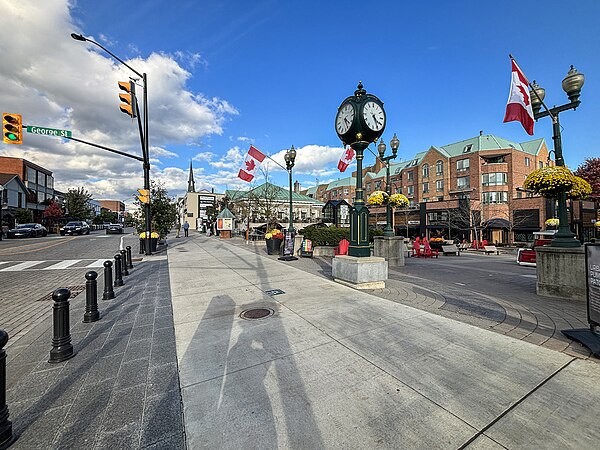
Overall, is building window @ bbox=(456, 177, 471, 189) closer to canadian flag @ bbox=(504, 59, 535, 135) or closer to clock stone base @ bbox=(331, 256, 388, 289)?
canadian flag @ bbox=(504, 59, 535, 135)

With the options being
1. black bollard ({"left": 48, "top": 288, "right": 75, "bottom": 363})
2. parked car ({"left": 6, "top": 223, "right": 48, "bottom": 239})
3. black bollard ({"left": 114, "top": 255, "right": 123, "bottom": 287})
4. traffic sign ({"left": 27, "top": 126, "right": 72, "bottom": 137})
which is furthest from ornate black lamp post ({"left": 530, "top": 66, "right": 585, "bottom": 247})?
parked car ({"left": 6, "top": 223, "right": 48, "bottom": 239})

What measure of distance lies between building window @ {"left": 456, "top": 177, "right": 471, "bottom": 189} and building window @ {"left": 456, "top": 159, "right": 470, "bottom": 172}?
174cm

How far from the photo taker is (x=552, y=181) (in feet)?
20.3

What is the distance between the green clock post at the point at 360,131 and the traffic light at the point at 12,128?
12.0 metres

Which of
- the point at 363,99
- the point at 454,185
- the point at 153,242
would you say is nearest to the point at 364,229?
the point at 363,99

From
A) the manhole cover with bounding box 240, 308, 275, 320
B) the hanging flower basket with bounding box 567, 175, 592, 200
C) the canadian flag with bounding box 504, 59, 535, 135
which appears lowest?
the manhole cover with bounding box 240, 308, 275, 320

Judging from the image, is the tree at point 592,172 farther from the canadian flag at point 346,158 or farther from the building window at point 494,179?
the canadian flag at point 346,158

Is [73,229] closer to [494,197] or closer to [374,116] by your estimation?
[374,116]

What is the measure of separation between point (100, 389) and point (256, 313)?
2770 millimetres

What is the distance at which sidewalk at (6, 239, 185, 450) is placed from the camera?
2283 millimetres

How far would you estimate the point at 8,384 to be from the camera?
309 cm

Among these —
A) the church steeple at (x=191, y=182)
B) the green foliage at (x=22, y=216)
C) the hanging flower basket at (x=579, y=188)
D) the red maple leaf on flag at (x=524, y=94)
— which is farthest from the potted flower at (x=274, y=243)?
the church steeple at (x=191, y=182)

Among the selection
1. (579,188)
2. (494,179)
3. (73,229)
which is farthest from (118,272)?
(494,179)

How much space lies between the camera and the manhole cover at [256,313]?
16.9ft
